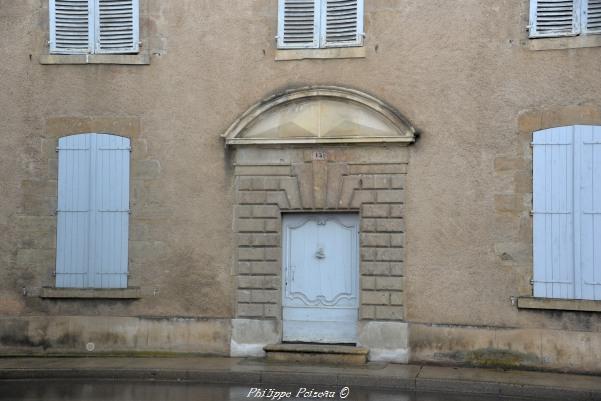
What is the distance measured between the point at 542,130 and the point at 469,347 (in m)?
2.70

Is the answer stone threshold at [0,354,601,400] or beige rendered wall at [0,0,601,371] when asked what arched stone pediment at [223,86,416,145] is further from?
stone threshold at [0,354,601,400]

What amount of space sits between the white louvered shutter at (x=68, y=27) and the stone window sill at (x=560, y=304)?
20.9 feet

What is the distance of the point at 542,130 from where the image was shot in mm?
10180

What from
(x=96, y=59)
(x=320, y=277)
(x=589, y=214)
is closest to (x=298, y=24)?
(x=96, y=59)

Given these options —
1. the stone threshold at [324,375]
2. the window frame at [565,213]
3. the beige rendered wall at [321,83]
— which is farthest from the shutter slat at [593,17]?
the stone threshold at [324,375]

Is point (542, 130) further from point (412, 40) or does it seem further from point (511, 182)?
point (412, 40)

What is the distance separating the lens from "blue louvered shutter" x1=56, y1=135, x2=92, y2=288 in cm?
1116

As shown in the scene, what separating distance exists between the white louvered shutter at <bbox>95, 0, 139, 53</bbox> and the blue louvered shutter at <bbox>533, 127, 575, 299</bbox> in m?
5.24

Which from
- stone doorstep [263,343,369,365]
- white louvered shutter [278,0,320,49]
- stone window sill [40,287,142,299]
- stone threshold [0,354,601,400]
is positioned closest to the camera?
stone threshold [0,354,601,400]

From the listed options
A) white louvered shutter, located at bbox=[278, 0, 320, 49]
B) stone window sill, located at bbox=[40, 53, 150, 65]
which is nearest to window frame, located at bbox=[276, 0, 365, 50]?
white louvered shutter, located at bbox=[278, 0, 320, 49]

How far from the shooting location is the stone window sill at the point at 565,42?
9977 mm

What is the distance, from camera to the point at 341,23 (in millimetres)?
10812

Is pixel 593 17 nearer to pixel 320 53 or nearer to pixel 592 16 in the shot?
pixel 592 16

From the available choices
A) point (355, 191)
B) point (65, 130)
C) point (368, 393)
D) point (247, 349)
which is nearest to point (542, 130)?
point (355, 191)
